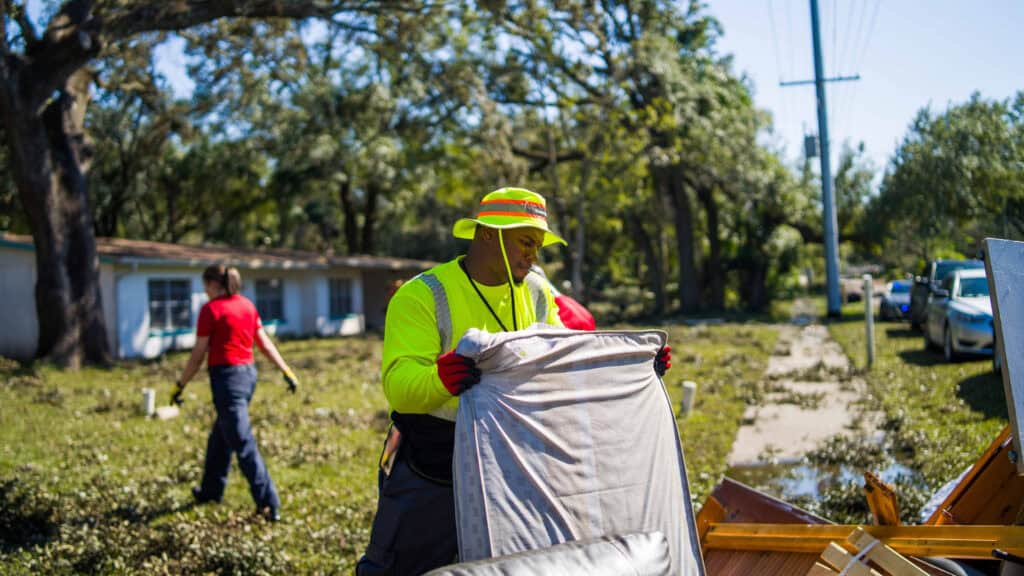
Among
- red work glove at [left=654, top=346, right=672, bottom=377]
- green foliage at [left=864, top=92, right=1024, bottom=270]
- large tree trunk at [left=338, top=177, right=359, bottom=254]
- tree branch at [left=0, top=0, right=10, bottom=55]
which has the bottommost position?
red work glove at [left=654, top=346, right=672, bottom=377]

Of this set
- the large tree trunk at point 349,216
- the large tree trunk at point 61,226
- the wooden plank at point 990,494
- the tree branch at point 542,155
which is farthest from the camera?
the large tree trunk at point 349,216

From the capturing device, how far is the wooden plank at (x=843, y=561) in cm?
271

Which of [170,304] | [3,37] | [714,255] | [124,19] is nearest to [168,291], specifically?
[170,304]

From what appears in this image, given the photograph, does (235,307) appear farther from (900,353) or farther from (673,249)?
(673,249)

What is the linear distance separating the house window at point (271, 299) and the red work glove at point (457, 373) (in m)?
26.6

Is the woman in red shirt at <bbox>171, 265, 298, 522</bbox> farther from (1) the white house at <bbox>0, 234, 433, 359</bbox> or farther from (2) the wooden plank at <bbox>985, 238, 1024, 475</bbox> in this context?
(1) the white house at <bbox>0, 234, 433, 359</bbox>

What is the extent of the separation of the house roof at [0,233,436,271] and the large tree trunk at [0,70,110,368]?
2.73m

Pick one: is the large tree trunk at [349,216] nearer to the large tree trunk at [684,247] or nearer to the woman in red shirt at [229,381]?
the large tree trunk at [684,247]

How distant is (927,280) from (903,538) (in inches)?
667

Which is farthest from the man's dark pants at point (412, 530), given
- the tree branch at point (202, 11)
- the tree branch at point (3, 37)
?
the tree branch at point (3, 37)

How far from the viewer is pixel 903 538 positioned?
2938 millimetres

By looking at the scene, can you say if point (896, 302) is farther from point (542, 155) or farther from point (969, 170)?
point (969, 170)

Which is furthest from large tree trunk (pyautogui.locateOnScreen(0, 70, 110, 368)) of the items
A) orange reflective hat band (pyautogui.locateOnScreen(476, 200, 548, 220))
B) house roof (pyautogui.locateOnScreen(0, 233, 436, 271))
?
orange reflective hat band (pyautogui.locateOnScreen(476, 200, 548, 220))

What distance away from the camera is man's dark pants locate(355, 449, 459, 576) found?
3084 mm
